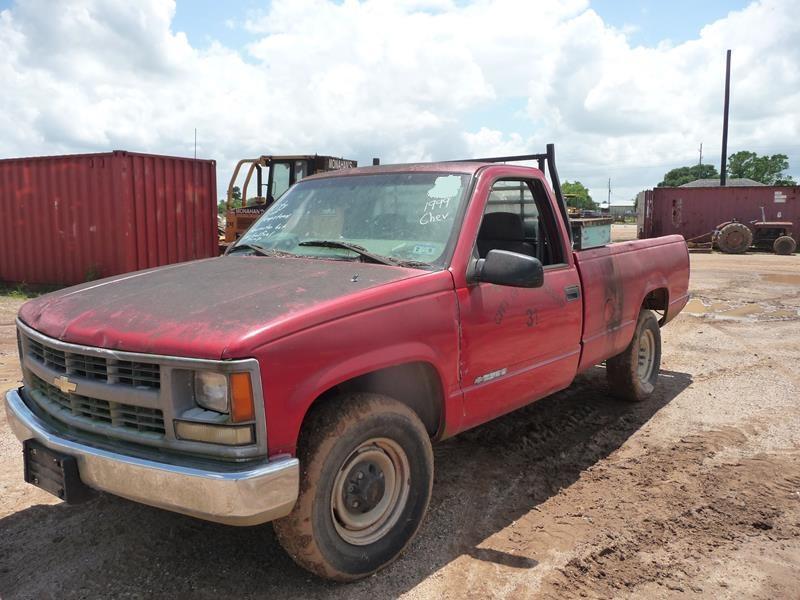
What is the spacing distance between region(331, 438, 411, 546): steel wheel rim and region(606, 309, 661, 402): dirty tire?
289 cm

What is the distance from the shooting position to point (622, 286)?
4750 millimetres

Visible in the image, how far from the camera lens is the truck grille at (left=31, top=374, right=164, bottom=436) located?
2439mm

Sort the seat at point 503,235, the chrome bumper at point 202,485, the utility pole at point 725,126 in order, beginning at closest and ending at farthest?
the chrome bumper at point 202,485 < the seat at point 503,235 < the utility pole at point 725,126

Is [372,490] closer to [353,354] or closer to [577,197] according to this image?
[353,354]

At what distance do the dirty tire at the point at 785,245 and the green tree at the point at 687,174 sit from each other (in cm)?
7926

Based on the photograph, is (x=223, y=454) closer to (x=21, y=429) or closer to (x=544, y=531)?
(x=21, y=429)

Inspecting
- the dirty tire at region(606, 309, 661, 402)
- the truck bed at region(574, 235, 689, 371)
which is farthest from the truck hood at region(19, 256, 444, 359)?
the dirty tire at region(606, 309, 661, 402)

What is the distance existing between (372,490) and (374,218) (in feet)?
4.94

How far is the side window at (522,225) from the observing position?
404cm

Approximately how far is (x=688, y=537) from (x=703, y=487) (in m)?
0.68

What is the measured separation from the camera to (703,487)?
150 inches

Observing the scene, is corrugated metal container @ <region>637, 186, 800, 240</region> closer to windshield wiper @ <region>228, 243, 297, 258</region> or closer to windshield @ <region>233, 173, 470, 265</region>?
windshield @ <region>233, 173, 470, 265</region>

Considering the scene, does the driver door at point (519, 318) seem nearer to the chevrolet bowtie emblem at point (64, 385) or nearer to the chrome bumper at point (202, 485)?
the chrome bumper at point (202, 485)

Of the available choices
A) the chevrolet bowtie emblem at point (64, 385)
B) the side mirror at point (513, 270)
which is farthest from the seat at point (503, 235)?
the chevrolet bowtie emblem at point (64, 385)
